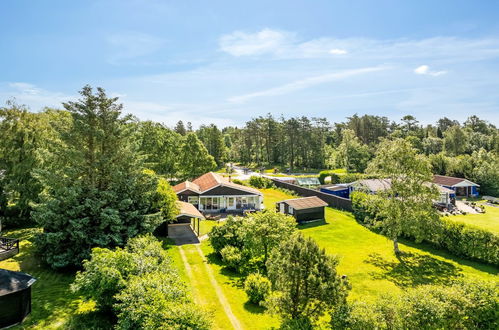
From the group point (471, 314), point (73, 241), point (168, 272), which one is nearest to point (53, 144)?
point (73, 241)

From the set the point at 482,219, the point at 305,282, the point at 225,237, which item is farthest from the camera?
the point at 482,219

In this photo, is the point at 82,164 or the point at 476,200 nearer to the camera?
the point at 82,164

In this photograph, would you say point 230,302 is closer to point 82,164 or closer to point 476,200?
point 82,164

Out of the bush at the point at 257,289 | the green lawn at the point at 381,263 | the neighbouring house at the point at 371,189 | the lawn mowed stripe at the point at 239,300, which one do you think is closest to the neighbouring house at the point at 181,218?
the lawn mowed stripe at the point at 239,300

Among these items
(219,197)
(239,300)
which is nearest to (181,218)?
(219,197)

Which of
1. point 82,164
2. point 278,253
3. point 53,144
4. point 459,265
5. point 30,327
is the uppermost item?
point 53,144

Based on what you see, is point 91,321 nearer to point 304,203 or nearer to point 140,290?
point 140,290

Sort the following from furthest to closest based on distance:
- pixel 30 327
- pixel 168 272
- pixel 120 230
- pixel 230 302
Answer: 1. pixel 120 230
2. pixel 230 302
3. pixel 168 272
4. pixel 30 327

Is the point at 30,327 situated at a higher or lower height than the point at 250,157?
lower
